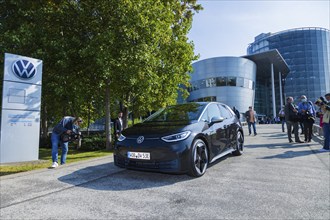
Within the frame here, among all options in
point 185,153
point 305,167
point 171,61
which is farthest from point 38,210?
point 171,61

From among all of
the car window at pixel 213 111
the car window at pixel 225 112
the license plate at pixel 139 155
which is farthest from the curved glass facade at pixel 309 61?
the license plate at pixel 139 155

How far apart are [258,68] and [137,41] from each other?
5784 centimetres

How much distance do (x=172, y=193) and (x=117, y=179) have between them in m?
1.39

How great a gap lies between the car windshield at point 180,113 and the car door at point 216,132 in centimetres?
30

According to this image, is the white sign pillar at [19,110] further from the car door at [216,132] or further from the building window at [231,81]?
the building window at [231,81]

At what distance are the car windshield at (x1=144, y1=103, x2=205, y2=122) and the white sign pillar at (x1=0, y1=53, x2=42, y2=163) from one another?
3.65m

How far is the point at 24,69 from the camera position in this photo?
6.91 m

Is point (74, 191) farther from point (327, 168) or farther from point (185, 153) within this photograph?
point (327, 168)

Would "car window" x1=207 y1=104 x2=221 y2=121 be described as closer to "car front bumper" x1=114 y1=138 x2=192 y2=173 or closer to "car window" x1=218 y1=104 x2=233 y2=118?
"car window" x1=218 y1=104 x2=233 y2=118

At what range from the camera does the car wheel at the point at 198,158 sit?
173 inches

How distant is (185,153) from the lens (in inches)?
168

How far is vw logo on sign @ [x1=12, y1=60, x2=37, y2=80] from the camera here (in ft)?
22.0

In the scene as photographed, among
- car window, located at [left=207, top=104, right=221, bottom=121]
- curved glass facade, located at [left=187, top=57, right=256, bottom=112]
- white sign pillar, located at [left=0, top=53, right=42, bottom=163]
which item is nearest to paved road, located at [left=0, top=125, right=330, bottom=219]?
car window, located at [left=207, top=104, right=221, bottom=121]

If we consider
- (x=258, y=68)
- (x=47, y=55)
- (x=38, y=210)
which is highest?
(x=258, y=68)
